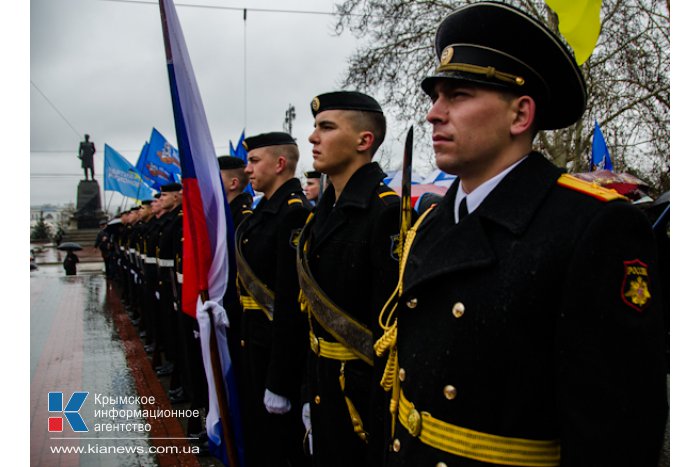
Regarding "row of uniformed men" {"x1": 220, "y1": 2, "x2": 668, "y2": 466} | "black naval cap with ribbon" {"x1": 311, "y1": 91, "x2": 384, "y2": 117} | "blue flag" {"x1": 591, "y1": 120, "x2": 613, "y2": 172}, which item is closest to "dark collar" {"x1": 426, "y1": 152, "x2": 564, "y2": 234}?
"row of uniformed men" {"x1": 220, "y1": 2, "x2": 668, "y2": 466}

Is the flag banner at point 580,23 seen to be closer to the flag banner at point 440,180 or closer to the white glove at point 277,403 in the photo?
the white glove at point 277,403

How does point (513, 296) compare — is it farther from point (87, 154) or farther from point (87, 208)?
point (87, 208)

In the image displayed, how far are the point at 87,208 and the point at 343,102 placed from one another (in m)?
32.4

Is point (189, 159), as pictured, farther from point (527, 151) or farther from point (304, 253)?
point (527, 151)

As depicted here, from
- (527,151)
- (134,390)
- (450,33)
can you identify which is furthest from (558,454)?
(134,390)

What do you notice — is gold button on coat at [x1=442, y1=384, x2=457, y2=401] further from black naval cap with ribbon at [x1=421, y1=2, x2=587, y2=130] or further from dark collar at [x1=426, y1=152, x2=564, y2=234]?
black naval cap with ribbon at [x1=421, y1=2, x2=587, y2=130]

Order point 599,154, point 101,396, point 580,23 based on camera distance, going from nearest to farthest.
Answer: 1. point 580,23
2. point 101,396
3. point 599,154

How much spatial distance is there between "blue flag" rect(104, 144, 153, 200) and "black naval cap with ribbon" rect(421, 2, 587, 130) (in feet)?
46.3

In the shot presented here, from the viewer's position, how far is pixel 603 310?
1.32 m

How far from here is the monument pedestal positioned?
3172cm

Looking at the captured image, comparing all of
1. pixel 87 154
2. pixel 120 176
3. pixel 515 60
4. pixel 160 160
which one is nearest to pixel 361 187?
pixel 515 60

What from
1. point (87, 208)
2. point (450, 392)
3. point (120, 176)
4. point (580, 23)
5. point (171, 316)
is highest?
point (580, 23)

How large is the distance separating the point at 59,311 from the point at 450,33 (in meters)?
12.9

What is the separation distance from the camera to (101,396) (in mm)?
6152
